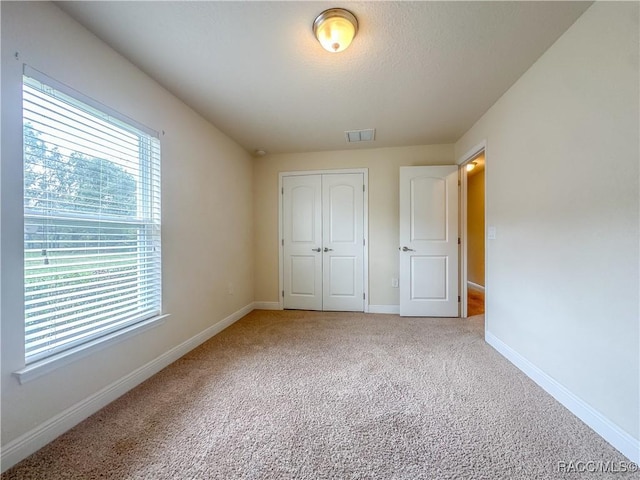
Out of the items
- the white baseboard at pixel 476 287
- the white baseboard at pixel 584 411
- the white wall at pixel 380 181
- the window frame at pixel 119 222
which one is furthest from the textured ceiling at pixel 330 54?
the white baseboard at pixel 476 287

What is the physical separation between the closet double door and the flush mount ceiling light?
85.5 inches

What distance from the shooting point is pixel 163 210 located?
2.09 m

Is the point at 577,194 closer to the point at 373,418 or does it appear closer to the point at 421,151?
the point at 373,418

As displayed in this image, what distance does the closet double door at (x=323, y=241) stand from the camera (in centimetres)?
364

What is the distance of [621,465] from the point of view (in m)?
1.18

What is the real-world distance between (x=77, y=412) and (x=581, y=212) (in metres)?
3.11

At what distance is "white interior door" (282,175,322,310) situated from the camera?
12.2 feet

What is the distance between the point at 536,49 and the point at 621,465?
2362 millimetres

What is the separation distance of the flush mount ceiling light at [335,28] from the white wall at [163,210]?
1.41 metres

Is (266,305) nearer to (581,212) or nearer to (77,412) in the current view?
(77,412)

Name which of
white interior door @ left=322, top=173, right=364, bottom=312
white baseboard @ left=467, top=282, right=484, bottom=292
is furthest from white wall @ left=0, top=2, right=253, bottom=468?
white baseboard @ left=467, top=282, right=484, bottom=292

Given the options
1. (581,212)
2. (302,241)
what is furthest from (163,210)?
(581,212)

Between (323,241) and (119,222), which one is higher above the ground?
(119,222)

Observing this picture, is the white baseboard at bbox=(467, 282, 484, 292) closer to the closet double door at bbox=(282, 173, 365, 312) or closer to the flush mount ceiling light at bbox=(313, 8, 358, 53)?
the closet double door at bbox=(282, 173, 365, 312)
